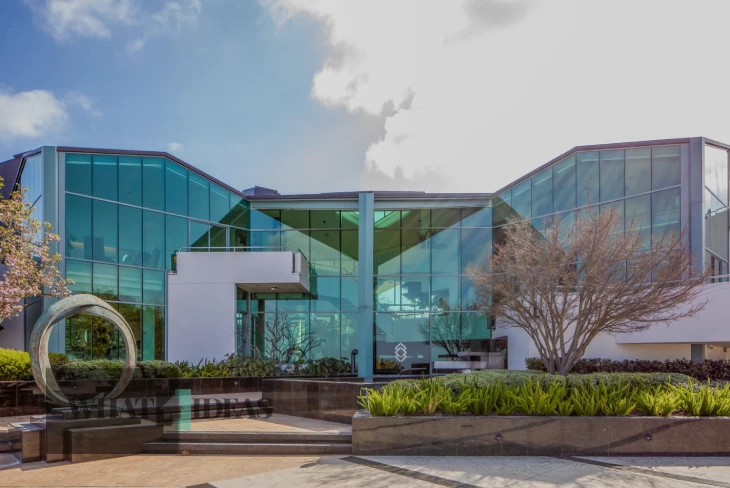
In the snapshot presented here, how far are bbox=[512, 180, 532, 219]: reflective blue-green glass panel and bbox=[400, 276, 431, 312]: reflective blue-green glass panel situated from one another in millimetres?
4812

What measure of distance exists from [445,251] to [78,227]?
14.6 metres

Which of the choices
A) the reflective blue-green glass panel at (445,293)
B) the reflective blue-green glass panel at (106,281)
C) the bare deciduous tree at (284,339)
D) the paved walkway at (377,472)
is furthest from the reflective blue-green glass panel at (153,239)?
the paved walkway at (377,472)

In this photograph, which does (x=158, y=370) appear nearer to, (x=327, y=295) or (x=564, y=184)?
(x=327, y=295)

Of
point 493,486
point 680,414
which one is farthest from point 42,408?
point 680,414

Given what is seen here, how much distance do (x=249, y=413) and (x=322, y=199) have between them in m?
13.7

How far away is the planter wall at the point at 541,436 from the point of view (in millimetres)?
8891

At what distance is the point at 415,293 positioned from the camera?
25.4 meters

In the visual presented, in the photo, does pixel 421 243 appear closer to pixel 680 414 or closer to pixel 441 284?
pixel 441 284

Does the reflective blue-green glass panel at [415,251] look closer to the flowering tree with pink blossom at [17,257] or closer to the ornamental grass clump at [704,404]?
the flowering tree with pink blossom at [17,257]

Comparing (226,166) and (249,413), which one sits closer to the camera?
(249,413)

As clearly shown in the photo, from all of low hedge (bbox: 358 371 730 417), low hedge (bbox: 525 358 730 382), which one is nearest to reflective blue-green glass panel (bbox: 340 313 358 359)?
low hedge (bbox: 525 358 730 382)

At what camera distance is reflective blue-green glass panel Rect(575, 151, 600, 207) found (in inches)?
837

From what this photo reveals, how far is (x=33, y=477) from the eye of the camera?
8.16m

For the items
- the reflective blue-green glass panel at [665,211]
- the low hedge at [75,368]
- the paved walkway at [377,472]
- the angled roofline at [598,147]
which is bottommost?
the paved walkway at [377,472]
